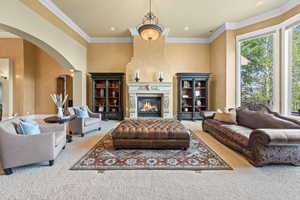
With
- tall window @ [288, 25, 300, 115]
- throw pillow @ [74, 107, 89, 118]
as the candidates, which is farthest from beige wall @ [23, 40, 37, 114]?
tall window @ [288, 25, 300, 115]

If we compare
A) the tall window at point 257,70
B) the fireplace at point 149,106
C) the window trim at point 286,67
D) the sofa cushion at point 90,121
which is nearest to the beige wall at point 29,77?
the sofa cushion at point 90,121

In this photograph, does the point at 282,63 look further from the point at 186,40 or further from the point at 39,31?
the point at 39,31

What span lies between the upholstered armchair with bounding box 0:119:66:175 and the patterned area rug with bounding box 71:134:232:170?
53 cm

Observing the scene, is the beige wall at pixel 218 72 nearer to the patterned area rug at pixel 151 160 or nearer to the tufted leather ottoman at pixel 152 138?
the patterned area rug at pixel 151 160

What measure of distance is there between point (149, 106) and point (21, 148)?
5130mm

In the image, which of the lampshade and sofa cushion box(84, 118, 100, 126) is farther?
sofa cushion box(84, 118, 100, 126)

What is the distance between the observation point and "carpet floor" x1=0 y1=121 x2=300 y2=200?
71.9 inches

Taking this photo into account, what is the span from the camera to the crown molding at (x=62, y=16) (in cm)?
438

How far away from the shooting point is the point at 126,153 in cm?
309

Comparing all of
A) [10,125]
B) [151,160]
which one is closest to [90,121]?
[10,125]

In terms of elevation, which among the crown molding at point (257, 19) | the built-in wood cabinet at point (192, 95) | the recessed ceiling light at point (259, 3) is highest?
the recessed ceiling light at point (259, 3)

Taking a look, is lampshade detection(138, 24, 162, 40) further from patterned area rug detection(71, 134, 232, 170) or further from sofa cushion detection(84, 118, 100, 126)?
sofa cushion detection(84, 118, 100, 126)

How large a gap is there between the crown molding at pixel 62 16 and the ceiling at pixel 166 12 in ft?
0.41

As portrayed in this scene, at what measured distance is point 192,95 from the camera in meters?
6.98
